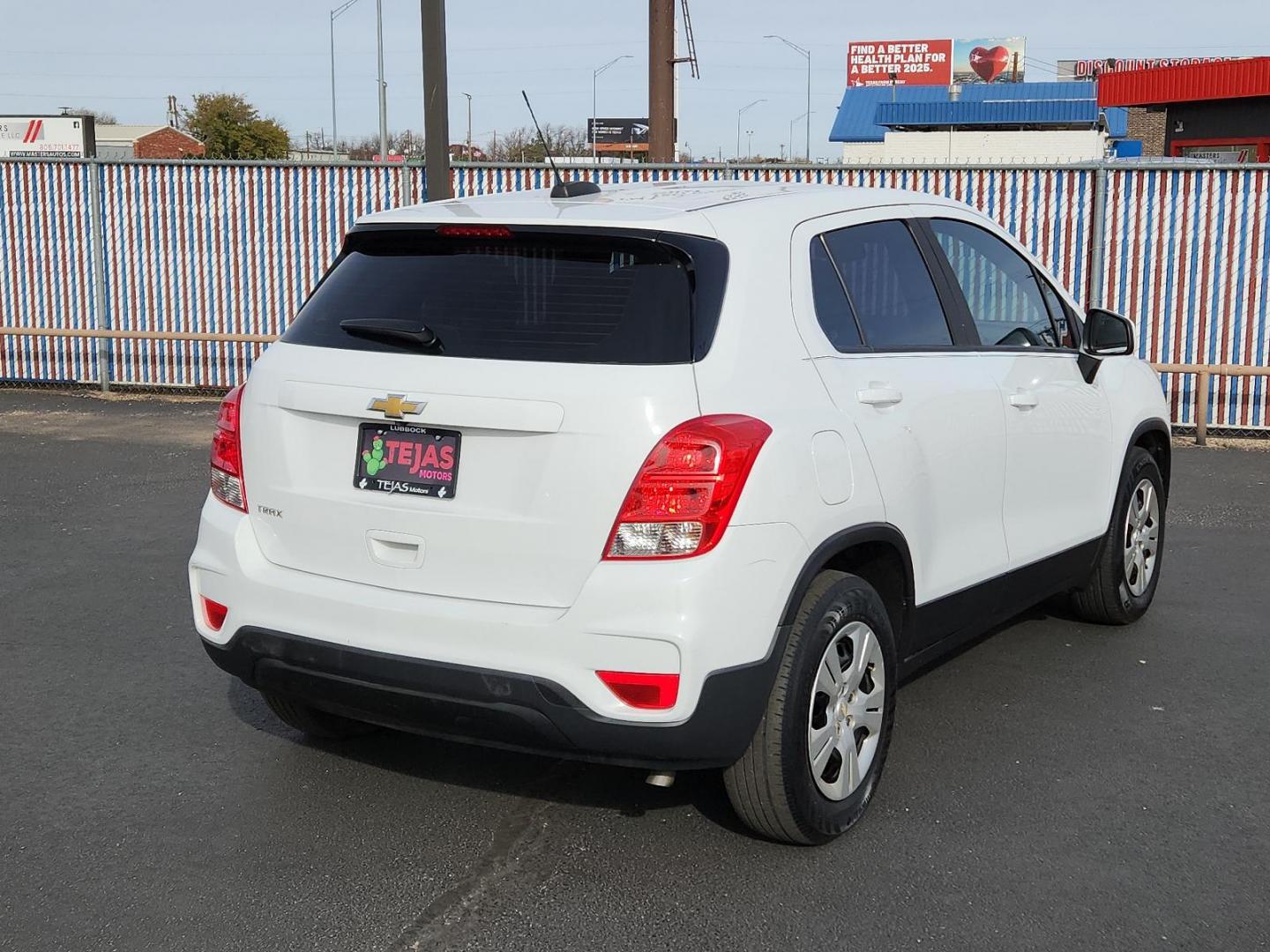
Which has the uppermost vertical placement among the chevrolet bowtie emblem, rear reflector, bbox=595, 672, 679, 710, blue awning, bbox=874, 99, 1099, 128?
blue awning, bbox=874, 99, 1099, 128

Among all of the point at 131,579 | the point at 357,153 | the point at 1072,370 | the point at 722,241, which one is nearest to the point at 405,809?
the point at 722,241

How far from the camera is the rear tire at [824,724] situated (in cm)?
386

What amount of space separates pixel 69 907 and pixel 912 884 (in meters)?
2.15

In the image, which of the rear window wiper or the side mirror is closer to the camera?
the rear window wiper

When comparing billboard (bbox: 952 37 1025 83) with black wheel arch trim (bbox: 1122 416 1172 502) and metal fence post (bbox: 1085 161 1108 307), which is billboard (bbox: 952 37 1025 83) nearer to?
metal fence post (bbox: 1085 161 1108 307)

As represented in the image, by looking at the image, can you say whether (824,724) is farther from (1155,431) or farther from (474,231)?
(1155,431)

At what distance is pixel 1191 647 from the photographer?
614cm

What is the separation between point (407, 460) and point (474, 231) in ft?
2.26

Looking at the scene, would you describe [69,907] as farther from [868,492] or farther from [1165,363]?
[1165,363]

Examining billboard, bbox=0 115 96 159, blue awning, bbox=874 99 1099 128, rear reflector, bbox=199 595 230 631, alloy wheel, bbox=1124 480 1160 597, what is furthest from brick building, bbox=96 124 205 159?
rear reflector, bbox=199 595 230 631

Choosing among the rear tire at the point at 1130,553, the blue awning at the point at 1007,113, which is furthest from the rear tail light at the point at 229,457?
the blue awning at the point at 1007,113

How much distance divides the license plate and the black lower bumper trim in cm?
43

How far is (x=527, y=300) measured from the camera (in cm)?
395

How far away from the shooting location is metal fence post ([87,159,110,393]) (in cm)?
1477
